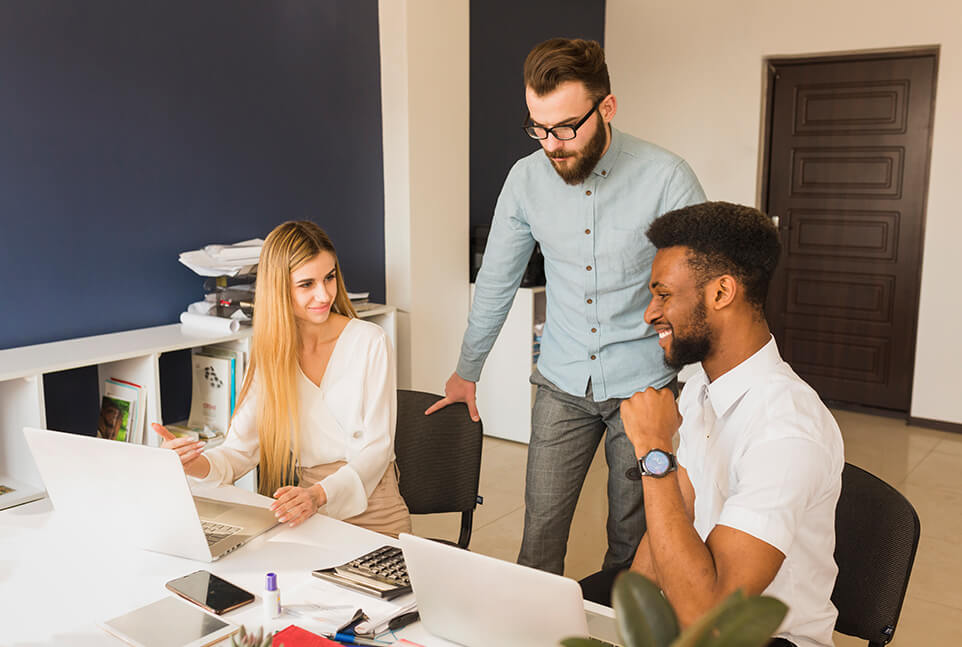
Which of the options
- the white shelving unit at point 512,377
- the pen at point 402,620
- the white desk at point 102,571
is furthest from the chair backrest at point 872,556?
the white shelving unit at point 512,377

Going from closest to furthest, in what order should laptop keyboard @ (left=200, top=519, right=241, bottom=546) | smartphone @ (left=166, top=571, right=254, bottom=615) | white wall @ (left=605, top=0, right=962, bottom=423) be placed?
smartphone @ (left=166, top=571, right=254, bottom=615), laptop keyboard @ (left=200, top=519, right=241, bottom=546), white wall @ (left=605, top=0, right=962, bottom=423)

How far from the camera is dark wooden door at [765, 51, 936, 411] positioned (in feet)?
16.2

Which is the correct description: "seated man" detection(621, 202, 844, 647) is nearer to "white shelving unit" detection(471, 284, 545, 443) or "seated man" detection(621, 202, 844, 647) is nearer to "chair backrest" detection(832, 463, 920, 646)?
"chair backrest" detection(832, 463, 920, 646)

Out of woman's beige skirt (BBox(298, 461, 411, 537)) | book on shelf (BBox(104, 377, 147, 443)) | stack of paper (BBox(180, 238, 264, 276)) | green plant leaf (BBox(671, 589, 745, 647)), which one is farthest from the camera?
stack of paper (BBox(180, 238, 264, 276))

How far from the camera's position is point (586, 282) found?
2254mm

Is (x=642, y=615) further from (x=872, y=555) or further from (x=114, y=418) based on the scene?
(x=114, y=418)

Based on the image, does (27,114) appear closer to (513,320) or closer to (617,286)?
(617,286)

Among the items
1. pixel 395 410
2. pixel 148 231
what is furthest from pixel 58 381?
pixel 395 410

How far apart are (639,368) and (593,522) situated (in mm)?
1563

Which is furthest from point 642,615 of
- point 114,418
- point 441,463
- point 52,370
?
point 114,418

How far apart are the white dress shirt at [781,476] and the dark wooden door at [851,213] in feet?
13.3

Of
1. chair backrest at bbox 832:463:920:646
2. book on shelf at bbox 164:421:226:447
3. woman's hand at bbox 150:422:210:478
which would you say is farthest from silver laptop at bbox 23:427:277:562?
book on shelf at bbox 164:421:226:447

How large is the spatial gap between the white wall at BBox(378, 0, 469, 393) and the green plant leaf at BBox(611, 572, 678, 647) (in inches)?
135

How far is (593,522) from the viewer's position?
3.60 metres
